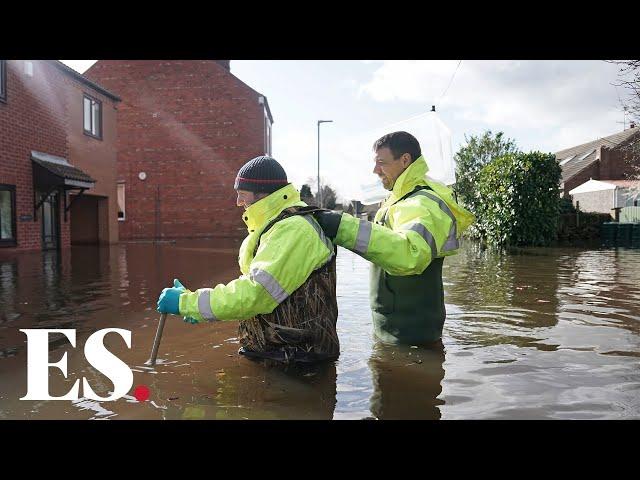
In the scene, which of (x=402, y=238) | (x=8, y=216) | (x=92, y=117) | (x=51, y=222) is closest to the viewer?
(x=402, y=238)

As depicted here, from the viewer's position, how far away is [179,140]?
3145cm

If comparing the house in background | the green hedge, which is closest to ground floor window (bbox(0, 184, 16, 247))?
the green hedge

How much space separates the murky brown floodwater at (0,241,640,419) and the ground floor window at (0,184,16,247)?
6.86 m

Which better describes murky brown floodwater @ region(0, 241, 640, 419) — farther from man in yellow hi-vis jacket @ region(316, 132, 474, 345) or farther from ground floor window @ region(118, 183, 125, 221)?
ground floor window @ region(118, 183, 125, 221)

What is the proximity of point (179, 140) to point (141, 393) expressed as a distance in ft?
95.8

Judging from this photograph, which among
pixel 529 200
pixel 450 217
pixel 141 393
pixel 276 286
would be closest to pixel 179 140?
pixel 529 200

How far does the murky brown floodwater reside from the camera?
136 inches

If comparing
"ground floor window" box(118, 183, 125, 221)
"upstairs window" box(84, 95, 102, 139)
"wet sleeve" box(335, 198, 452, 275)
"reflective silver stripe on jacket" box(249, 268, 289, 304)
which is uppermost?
"upstairs window" box(84, 95, 102, 139)

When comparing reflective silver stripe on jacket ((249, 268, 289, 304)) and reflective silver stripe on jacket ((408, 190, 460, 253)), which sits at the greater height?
reflective silver stripe on jacket ((408, 190, 460, 253))

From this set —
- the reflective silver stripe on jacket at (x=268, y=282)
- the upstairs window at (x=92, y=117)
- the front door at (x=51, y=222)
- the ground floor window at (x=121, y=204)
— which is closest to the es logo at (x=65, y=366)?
the reflective silver stripe on jacket at (x=268, y=282)

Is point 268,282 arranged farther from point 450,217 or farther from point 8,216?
point 8,216

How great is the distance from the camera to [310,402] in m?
3.51

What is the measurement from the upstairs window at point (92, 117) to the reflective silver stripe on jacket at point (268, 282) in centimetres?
1824

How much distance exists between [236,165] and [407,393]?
28242 millimetres
